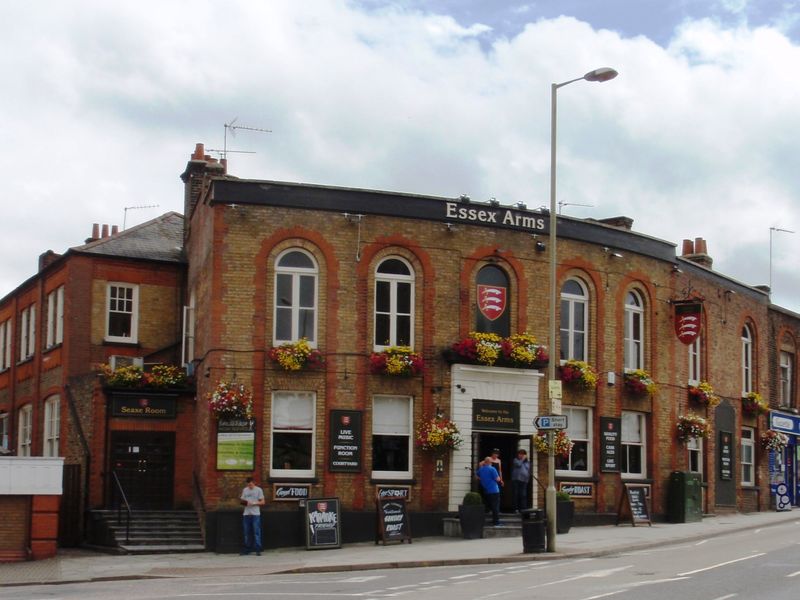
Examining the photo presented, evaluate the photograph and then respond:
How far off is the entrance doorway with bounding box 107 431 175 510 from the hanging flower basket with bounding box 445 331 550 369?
749 centimetres

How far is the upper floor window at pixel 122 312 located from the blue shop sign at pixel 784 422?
2126cm

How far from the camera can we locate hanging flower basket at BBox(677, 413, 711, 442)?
109 feet

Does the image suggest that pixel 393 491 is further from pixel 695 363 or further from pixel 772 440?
pixel 772 440

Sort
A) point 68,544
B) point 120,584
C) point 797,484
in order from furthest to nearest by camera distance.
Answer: point 797,484, point 68,544, point 120,584

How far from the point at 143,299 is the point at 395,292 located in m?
8.33

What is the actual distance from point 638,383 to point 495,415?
4.90 meters

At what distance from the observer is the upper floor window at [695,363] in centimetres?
3497

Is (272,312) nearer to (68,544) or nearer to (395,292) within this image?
(395,292)

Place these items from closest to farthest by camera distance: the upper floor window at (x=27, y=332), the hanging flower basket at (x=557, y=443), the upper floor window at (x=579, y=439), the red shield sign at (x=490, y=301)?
the hanging flower basket at (x=557, y=443) < the red shield sign at (x=490, y=301) < the upper floor window at (x=579, y=439) < the upper floor window at (x=27, y=332)

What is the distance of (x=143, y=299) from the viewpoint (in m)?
33.1

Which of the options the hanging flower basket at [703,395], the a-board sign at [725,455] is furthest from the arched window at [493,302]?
the a-board sign at [725,455]

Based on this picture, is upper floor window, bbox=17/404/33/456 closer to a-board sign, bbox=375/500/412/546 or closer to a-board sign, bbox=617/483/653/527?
a-board sign, bbox=375/500/412/546

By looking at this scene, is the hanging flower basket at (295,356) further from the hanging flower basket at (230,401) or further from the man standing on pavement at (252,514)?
the man standing on pavement at (252,514)

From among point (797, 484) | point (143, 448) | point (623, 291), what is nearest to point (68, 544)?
point (143, 448)
